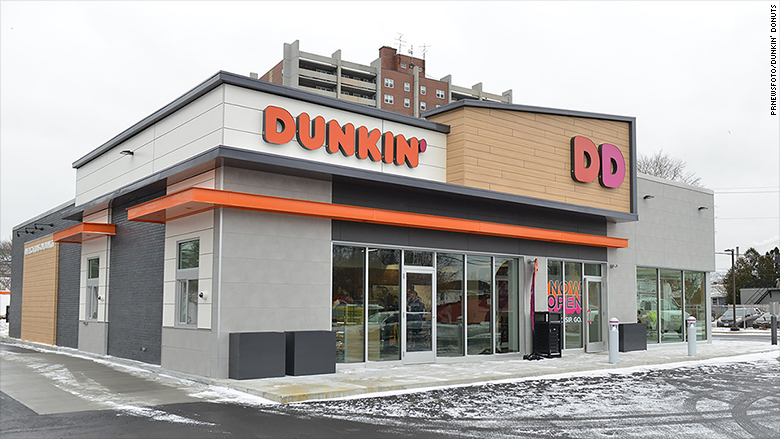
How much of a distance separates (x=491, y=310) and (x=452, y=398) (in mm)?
6673

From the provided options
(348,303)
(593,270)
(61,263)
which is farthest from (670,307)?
(61,263)

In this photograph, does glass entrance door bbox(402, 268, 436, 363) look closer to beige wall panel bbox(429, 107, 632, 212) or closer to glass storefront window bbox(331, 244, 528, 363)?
glass storefront window bbox(331, 244, 528, 363)

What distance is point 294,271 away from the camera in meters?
13.5

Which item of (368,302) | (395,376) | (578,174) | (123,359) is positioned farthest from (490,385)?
(123,359)

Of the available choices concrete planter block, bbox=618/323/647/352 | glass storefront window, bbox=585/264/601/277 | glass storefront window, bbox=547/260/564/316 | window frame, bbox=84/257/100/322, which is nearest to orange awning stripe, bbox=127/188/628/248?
glass storefront window, bbox=547/260/564/316

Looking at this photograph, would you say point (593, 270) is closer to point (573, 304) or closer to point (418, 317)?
point (573, 304)

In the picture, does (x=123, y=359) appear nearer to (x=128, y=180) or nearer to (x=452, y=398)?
(x=128, y=180)

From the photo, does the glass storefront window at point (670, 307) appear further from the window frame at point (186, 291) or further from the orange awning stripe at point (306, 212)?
the window frame at point (186, 291)

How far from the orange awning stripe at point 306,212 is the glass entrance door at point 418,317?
1.26 meters

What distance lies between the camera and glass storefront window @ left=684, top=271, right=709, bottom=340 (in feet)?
77.4

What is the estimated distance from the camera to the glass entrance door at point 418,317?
15.4 meters

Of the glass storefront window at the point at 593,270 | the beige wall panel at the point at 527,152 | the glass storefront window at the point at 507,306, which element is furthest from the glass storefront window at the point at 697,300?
the glass storefront window at the point at 507,306

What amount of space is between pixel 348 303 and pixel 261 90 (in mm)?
4879

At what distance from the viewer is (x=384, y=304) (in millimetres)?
14984
